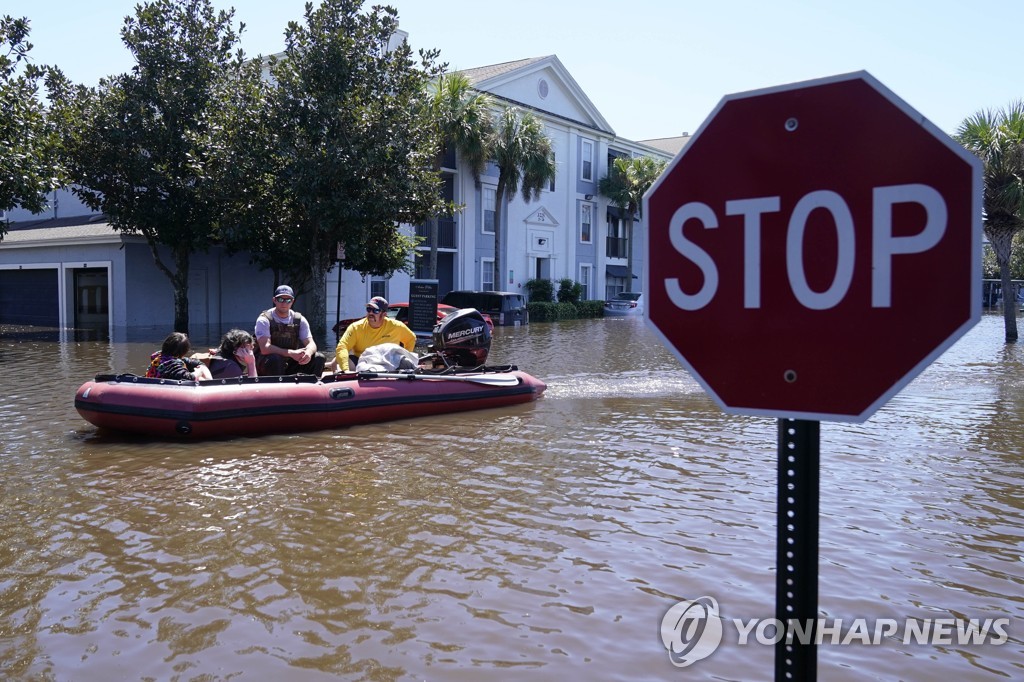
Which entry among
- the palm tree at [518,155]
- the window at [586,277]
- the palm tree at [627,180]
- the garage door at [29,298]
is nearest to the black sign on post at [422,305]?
the palm tree at [518,155]

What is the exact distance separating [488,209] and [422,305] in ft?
56.2

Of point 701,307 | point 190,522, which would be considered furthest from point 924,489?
point 701,307

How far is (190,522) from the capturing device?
646 centimetres

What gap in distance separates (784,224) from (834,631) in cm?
361

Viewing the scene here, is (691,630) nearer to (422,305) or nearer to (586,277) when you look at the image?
(422,305)

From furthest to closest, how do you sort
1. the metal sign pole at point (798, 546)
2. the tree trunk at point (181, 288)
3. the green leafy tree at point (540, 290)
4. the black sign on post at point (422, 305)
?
the green leafy tree at point (540, 290)
the tree trunk at point (181, 288)
the black sign on post at point (422, 305)
the metal sign pole at point (798, 546)

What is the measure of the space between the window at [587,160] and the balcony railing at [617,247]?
3754 millimetres

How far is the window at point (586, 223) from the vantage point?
146 feet

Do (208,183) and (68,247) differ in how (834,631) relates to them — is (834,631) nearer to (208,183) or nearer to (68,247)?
(208,183)

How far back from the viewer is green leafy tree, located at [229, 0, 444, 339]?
70.4 feet

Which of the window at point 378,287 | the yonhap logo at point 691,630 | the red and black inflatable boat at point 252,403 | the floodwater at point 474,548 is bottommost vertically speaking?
the yonhap logo at point 691,630

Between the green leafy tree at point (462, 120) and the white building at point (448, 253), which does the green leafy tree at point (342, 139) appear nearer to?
the white building at point (448, 253)

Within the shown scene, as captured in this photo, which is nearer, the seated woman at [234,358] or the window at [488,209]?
the seated woman at [234,358]

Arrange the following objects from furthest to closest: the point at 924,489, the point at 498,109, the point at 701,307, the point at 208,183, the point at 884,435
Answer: the point at 498,109, the point at 208,183, the point at 884,435, the point at 924,489, the point at 701,307
